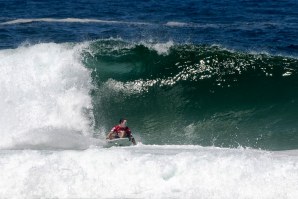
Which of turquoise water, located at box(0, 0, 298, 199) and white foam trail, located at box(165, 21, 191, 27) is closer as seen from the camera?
turquoise water, located at box(0, 0, 298, 199)

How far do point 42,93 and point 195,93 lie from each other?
17.8ft

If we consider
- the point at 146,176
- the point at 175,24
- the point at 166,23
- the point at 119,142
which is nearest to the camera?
the point at 146,176

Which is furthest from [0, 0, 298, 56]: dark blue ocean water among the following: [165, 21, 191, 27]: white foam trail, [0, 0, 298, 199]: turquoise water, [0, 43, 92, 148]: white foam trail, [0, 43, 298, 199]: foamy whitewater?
[0, 43, 298, 199]: foamy whitewater

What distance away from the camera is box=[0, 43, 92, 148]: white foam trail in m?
17.0

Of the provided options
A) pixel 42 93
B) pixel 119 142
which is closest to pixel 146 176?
pixel 119 142

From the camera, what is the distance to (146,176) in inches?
452

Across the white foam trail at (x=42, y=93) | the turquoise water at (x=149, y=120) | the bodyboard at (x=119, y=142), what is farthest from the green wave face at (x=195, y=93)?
the bodyboard at (x=119, y=142)

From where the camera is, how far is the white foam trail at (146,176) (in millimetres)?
11258

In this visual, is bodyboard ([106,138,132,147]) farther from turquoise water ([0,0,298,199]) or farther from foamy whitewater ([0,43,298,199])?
foamy whitewater ([0,43,298,199])

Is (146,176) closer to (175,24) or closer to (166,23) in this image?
(175,24)

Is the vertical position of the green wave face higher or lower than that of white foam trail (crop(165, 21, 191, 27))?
higher

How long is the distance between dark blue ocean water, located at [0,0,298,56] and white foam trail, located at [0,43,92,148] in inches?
277

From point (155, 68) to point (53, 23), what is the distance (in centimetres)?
1442

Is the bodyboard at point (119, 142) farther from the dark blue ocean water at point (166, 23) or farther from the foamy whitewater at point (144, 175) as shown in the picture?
the dark blue ocean water at point (166, 23)
